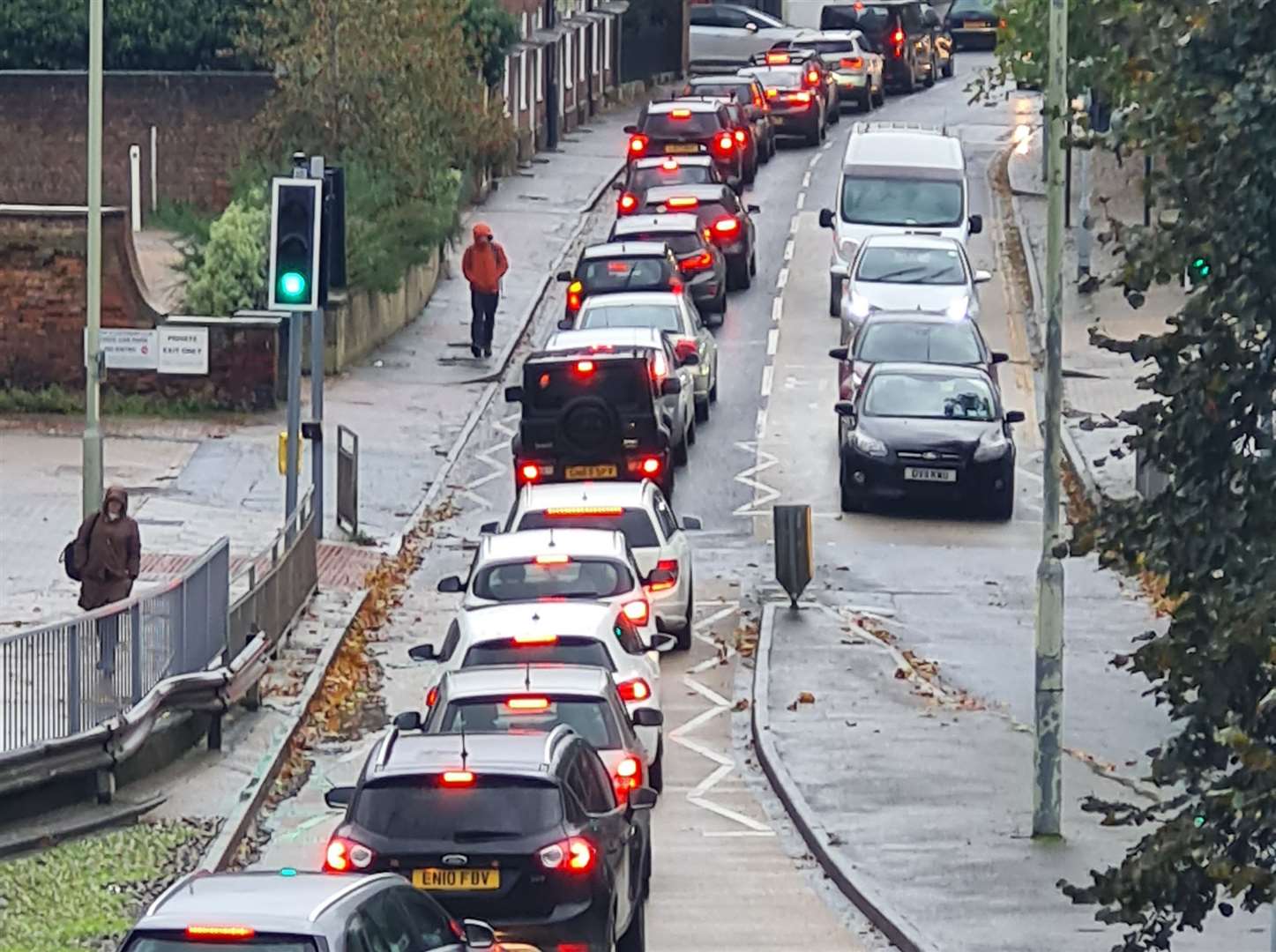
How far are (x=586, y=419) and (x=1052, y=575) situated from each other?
32.6 feet

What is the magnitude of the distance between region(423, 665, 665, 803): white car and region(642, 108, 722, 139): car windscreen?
33023 mm

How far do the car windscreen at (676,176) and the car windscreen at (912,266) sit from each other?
753 cm

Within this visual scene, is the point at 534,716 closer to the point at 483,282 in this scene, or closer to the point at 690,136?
the point at 483,282

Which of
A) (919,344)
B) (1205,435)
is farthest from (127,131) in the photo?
(1205,435)

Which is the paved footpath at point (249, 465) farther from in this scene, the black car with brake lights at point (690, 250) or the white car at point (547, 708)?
the white car at point (547, 708)

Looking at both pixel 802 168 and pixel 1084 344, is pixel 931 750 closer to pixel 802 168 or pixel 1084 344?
pixel 1084 344

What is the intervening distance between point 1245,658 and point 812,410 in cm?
2427

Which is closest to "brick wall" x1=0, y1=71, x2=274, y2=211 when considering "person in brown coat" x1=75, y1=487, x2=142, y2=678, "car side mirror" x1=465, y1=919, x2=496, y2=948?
"person in brown coat" x1=75, y1=487, x2=142, y2=678

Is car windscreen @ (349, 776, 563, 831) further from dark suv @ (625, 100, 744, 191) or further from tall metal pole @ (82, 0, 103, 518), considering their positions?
dark suv @ (625, 100, 744, 191)

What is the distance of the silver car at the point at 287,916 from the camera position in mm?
10656

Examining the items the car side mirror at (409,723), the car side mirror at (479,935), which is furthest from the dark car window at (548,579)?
the car side mirror at (479,935)

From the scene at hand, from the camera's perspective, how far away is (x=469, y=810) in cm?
1382

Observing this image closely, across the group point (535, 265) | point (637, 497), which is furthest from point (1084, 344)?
point (637, 497)

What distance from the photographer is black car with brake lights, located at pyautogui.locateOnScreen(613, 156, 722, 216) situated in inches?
1757
